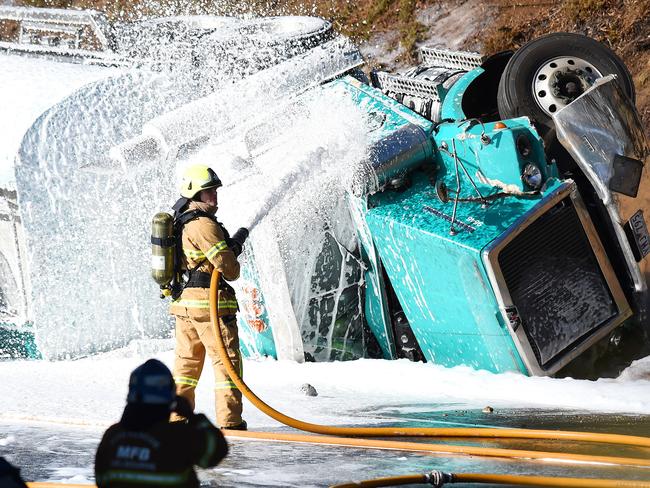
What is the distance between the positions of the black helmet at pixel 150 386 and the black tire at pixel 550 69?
15.0 ft

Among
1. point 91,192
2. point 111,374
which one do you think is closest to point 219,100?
point 91,192

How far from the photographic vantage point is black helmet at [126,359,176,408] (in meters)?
2.70

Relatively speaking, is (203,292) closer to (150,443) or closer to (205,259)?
(205,259)

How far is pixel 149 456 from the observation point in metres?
2.64

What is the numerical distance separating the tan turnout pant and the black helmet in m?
2.31

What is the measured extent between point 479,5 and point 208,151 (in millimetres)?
8611

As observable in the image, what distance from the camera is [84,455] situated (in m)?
4.62

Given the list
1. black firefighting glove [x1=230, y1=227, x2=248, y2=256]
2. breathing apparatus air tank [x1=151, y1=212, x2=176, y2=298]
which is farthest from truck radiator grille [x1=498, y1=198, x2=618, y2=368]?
breathing apparatus air tank [x1=151, y1=212, x2=176, y2=298]

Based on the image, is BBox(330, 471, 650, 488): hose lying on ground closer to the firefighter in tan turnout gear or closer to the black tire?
the firefighter in tan turnout gear

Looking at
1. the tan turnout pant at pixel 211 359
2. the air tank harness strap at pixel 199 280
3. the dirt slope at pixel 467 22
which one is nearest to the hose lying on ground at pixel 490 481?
the tan turnout pant at pixel 211 359

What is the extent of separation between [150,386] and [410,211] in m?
3.98

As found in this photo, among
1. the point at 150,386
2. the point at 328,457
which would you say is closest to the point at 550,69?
the point at 328,457

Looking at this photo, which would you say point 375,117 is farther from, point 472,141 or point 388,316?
point 388,316

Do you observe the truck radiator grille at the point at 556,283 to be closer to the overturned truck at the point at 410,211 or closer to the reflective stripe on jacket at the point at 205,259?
the overturned truck at the point at 410,211
